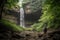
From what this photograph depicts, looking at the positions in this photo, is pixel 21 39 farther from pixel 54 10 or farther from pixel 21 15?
pixel 21 15

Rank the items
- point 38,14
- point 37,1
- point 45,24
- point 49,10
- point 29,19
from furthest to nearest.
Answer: point 29,19, point 38,14, point 37,1, point 45,24, point 49,10

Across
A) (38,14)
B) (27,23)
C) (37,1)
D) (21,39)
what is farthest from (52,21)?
(27,23)

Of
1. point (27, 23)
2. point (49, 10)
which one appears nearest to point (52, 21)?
point (49, 10)

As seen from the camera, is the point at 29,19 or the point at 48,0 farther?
the point at 29,19

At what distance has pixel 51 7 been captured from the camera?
12859 millimetres

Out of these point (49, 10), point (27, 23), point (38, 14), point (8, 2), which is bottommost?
point (27, 23)

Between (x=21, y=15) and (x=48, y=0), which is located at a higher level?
(x=48, y=0)

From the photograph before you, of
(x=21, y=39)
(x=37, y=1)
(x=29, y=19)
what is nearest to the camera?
(x=21, y=39)

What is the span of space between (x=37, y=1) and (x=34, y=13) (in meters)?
4.71

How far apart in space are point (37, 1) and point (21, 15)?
669 cm

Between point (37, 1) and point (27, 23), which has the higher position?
point (37, 1)

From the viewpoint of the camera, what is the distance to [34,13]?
27516 mm

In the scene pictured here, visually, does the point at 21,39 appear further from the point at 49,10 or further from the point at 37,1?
the point at 37,1

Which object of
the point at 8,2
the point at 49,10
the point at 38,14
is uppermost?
the point at 8,2
